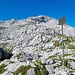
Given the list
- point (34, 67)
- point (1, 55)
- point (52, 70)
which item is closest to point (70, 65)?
point (52, 70)

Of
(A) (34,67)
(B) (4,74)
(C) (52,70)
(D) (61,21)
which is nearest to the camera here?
(D) (61,21)

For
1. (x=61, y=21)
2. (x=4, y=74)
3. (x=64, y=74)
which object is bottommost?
(x=4, y=74)

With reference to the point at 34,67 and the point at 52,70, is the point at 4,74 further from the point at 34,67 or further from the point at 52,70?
the point at 52,70

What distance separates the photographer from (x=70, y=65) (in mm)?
93688

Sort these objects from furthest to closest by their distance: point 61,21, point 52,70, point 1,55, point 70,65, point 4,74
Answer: point 1,55
point 70,65
point 52,70
point 4,74
point 61,21

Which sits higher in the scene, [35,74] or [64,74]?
[64,74]

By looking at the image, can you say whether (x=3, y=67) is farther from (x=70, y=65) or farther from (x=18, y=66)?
(x=70, y=65)

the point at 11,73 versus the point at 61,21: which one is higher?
the point at 61,21

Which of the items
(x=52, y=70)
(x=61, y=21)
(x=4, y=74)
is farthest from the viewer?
(x=52, y=70)

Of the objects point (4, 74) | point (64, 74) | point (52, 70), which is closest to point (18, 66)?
point (4, 74)

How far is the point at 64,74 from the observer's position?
26.8 meters

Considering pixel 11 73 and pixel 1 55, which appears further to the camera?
pixel 1 55

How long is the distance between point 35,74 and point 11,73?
325 inches

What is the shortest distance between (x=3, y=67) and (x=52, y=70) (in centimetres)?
1978
